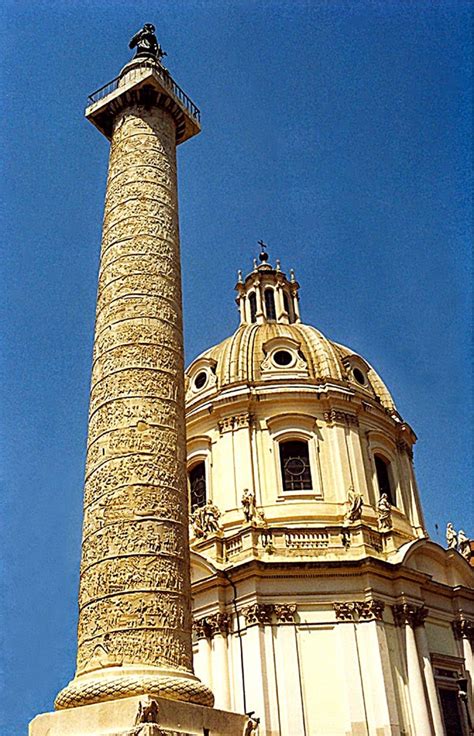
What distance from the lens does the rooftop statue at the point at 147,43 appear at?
18.1 m

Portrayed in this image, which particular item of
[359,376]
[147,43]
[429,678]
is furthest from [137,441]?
[359,376]

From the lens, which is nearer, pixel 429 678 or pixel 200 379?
pixel 429 678

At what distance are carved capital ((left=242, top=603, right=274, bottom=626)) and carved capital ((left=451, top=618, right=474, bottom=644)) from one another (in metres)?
7.54

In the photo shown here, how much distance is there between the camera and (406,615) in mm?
26141

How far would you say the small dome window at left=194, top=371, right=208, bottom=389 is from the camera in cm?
3418

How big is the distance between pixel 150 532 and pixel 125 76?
33.2ft

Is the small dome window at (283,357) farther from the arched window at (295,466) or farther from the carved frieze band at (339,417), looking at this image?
the arched window at (295,466)

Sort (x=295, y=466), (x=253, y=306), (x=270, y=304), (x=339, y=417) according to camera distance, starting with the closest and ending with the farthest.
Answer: (x=295, y=466)
(x=339, y=417)
(x=270, y=304)
(x=253, y=306)

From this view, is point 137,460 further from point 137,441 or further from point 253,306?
point 253,306

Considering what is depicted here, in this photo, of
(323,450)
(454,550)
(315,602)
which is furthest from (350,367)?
(315,602)

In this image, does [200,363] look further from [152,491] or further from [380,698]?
[152,491]

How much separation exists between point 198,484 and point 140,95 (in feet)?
59.7

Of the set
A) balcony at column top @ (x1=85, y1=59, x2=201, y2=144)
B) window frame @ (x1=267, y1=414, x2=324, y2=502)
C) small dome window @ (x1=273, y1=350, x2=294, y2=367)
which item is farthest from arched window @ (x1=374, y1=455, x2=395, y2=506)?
balcony at column top @ (x1=85, y1=59, x2=201, y2=144)

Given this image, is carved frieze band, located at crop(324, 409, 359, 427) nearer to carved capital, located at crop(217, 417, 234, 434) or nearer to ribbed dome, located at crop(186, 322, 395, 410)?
ribbed dome, located at crop(186, 322, 395, 410)
